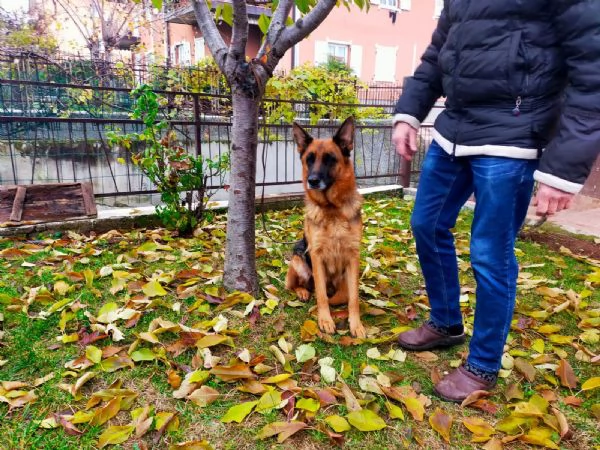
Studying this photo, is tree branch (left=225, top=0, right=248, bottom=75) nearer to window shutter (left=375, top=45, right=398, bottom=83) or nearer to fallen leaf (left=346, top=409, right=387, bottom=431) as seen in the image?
fallen leaf (left=346, top=409, right=387, bottom=431)

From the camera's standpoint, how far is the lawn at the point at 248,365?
194 cm

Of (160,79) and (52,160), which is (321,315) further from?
(160,79)

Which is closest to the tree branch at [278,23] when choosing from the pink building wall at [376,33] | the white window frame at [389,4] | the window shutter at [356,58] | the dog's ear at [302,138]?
the dog's ear at [302,138]

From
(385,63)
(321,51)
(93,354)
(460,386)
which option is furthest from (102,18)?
(460,386)

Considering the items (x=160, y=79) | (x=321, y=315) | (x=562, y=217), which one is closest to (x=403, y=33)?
(x=160, y=79)

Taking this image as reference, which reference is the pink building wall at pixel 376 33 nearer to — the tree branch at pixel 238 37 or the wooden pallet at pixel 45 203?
the wooden pallet at pixel 45 203

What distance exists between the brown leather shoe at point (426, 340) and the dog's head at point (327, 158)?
1.19 m

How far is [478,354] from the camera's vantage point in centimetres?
226

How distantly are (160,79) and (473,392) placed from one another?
9.09 metres

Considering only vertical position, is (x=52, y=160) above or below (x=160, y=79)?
below

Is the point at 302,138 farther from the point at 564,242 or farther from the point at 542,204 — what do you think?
the point at 564,242

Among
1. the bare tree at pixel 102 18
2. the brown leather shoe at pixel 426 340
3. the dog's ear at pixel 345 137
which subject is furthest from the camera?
the bare tree at pixel 102 18

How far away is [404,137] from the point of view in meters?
2.58

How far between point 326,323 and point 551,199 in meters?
1.67
